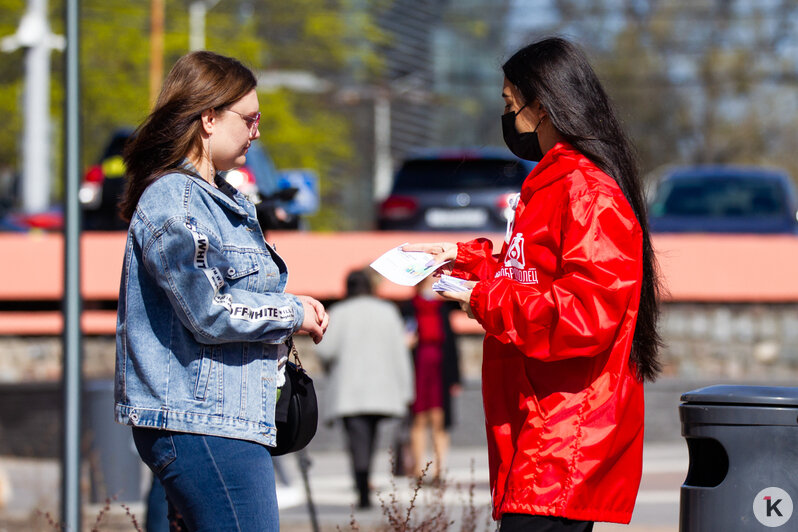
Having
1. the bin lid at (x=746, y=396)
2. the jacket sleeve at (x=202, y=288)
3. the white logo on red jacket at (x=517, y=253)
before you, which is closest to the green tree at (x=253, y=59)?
the bin lid at (x=746, y=396)

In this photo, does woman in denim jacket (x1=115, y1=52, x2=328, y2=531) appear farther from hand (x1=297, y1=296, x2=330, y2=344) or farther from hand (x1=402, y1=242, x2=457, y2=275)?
hand (x1=402, y1=242, x2=457, y2=275)

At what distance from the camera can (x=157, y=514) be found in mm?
5191

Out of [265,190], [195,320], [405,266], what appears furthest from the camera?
[265,190]

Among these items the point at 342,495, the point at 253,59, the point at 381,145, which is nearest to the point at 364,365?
the point at 342,495

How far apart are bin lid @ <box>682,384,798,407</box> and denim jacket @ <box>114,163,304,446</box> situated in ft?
3.99

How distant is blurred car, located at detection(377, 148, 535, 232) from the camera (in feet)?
47.7

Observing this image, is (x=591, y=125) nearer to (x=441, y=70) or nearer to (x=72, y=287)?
(x=72, y=287)

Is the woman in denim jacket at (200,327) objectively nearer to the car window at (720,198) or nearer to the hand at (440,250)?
the hand at (440,250)

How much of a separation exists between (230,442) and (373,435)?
21.2ft

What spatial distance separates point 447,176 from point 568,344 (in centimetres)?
1195

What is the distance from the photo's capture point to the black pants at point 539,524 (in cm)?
321

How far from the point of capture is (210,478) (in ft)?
10.3

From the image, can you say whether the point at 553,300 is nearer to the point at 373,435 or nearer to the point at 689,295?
the point at 373,435

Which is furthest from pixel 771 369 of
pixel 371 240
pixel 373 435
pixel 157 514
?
pixel 157 514
